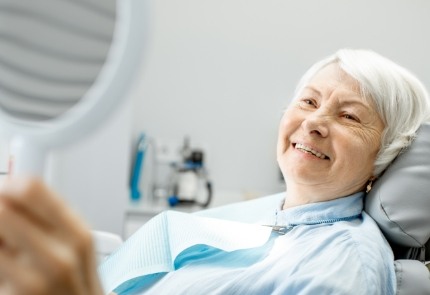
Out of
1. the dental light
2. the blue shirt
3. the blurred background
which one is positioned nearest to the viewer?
the dental light

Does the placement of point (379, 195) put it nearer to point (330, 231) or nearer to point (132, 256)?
point (330, 231)

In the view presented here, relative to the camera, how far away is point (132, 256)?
4.42ft

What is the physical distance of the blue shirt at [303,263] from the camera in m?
1.10

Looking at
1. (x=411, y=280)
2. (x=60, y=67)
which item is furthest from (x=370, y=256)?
(x=60, y=67)

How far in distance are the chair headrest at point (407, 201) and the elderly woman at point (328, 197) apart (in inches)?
1.5

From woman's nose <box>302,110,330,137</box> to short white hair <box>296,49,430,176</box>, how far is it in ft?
0.38

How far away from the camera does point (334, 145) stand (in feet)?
4.56

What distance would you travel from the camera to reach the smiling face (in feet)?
4.55

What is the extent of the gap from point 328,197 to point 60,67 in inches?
37.1

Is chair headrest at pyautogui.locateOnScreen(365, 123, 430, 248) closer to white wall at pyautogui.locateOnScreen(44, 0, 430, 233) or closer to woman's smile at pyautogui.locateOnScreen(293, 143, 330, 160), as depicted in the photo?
woman's smile at pyautogui.locateOnScreen(293, 143, 330, 160)

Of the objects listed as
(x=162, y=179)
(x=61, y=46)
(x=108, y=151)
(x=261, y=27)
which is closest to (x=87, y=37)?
(x=61, y=46)

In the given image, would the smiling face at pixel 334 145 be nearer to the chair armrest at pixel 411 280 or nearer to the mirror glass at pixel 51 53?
the chair armrest at pixel 411 280

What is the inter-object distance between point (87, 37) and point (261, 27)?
2.93m

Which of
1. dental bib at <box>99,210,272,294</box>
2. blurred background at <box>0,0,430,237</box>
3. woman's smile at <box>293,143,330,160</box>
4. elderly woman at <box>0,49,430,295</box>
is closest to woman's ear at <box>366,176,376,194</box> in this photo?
elderly woman at <box>0,49,430,295</box>
